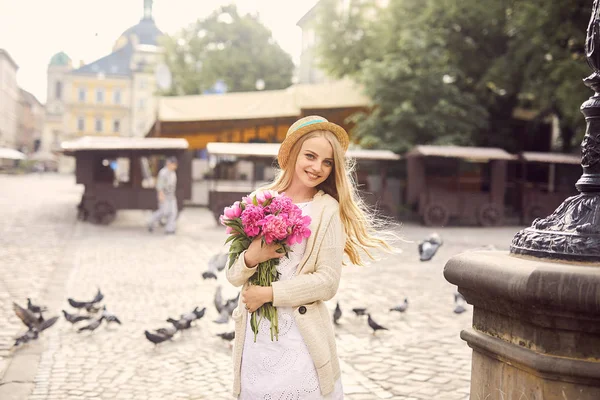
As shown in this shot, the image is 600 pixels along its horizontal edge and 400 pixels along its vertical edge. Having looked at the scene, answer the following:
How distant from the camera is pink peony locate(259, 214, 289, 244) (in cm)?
242

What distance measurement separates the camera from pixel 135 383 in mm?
4926

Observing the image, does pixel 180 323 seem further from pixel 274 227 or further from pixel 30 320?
pixel 274 227

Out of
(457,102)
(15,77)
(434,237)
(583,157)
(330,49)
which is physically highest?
(15,77)

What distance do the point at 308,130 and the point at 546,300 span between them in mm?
1109

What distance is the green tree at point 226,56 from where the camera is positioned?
3944 cm

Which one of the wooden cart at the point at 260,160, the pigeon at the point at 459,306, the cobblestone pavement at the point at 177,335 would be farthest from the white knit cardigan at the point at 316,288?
the wooden cart at the point at 260,160

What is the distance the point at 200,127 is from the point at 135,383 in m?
19.3

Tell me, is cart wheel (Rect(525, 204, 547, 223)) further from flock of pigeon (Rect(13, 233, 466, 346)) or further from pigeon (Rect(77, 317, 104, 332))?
pigeon (Rect(77, 317, 104, 332))

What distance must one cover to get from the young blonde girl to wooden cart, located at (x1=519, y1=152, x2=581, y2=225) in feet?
60.9

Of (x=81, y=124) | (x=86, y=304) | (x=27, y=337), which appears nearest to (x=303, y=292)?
(x=27, y=337)

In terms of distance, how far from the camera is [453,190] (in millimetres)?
20531

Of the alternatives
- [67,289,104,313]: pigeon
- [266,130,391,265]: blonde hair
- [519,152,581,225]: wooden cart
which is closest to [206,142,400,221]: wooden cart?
[519,152,581,225]: wooden cart

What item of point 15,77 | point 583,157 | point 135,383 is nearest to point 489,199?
point 135,383

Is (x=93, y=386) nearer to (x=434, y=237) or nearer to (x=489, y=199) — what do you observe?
(x=434, y=237)
